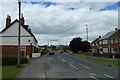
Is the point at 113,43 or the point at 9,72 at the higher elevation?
the point at 113,43

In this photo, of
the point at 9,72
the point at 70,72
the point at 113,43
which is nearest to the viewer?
the point at 9,72

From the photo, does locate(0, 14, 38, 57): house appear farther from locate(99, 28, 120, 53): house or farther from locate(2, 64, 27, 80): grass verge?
locate(2, 64, 27, 80): grass verge

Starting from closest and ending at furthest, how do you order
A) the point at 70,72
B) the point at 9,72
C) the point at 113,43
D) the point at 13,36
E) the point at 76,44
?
the point at 9,72
the point at 70,72
the point at 13,36
the point at 113,43
the point at 76,44

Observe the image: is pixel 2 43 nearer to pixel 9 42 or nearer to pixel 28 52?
pixel 9 42

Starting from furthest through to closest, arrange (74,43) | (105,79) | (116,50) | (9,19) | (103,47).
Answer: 1. (74,43)
2. (103,47)
3. (116,50)
4. (9,19)
5. (105,79)

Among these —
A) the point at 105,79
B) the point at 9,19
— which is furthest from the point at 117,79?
the point at 9,19

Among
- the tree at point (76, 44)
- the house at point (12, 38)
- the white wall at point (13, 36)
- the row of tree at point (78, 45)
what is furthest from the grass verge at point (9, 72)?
the tree at point (76, 44)

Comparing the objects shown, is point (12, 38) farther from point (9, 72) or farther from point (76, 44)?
point (76, 44)

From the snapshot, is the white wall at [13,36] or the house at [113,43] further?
the house at [113,43]

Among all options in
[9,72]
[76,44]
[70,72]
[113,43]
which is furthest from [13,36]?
[76,44]

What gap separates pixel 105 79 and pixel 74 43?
97.8 metres

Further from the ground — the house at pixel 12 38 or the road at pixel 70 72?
the house at pixel 12 38

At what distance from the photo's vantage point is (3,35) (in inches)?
2387

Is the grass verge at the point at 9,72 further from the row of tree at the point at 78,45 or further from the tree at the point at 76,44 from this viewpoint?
the tree at the point at 76,44
